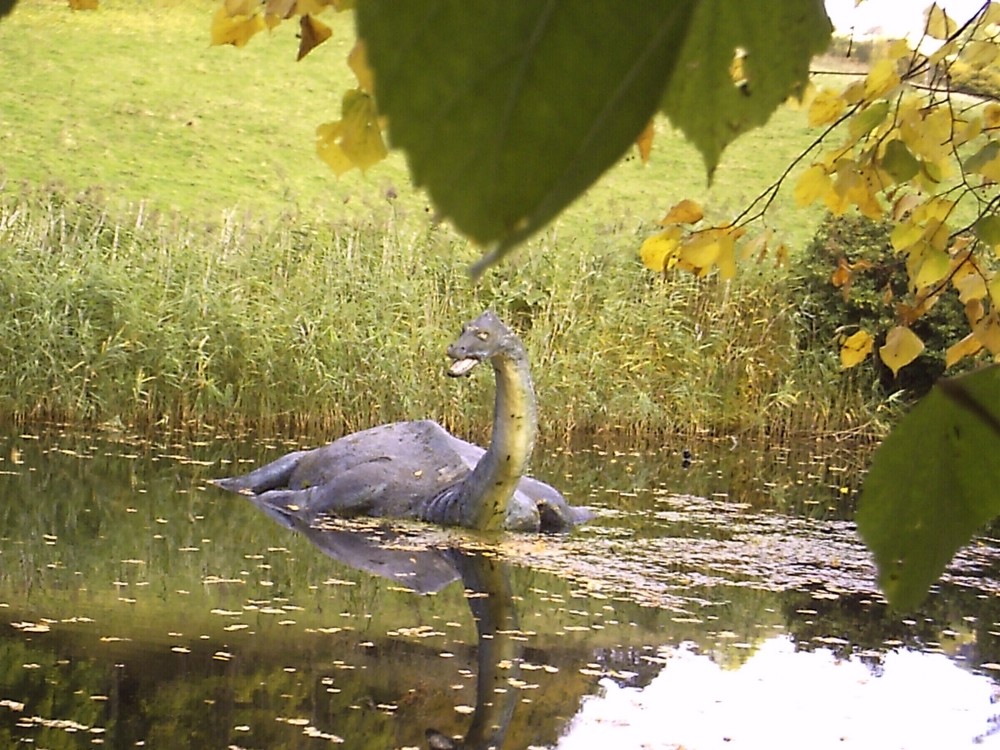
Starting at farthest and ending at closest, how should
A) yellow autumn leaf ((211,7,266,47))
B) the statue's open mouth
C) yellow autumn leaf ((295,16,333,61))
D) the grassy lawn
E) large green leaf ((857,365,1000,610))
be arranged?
1. the grassy lawn
2. the statue's open mouth
3. yellow autumn leaf ((211,7,266,47))
4. yellow autumn leaf ((295,16,333,61))
5. large green leaf ((857,365,1000,610))

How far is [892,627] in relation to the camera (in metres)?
5.29

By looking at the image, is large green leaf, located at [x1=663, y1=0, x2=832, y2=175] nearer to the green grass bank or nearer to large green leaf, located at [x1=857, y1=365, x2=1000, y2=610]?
large green leaf, located at [x1=857, y1=365, x2=1000, y2=610]

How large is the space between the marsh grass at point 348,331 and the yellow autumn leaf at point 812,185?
5683 mm

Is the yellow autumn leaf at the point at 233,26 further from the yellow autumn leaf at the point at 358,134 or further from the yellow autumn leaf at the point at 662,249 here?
the yellow autumn leaf at the point at 662,249

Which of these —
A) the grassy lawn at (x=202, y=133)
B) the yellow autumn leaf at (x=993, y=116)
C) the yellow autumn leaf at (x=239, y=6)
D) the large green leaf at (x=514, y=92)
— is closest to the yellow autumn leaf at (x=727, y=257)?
the yellow autumn leaf at (x=993, y=116)

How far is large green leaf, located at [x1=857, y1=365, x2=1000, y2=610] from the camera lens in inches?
10.0

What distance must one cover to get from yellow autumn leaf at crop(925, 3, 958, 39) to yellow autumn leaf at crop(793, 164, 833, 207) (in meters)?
0.41

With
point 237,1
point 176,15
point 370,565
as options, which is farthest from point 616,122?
point 176,15

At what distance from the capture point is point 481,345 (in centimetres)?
615

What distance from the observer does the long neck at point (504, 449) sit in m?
5.93

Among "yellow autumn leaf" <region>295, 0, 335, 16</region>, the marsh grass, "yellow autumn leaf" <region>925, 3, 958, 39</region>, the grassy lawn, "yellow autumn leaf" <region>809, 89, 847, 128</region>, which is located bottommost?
"yellow autumn leaf" <region>295, 0, 335, 16</region>

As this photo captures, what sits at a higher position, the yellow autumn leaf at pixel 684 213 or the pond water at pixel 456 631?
the yellow autumn leaf at pixel 684 213

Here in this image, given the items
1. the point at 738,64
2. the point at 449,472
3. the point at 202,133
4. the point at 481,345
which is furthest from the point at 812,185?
the point at 202,133

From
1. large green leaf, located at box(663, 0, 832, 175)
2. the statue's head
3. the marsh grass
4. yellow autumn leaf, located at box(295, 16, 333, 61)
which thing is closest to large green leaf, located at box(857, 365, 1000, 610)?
large green leaf, located at box(663, 0, 832, 175)
